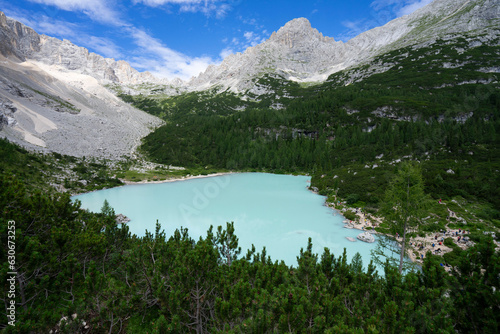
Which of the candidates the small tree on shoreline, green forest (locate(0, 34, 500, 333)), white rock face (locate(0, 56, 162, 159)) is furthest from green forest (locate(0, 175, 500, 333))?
white rock face (locate(0, 56, 162, 159))

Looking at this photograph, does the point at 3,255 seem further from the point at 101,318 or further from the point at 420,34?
the point at 420,34

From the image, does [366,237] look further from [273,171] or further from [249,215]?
[273,171]

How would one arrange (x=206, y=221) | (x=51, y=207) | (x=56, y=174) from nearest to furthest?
(x=51, y=207) < (x=206, y=221) < (x=56, y=174)

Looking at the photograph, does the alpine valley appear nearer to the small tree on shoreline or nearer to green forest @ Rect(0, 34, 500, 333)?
green forest @ Rect(0, 34, 500, 333)

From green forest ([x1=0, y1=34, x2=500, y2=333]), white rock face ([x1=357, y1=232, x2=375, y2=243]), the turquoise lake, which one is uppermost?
green forest ([x1=0, y1=34, x2=500, y2=333])

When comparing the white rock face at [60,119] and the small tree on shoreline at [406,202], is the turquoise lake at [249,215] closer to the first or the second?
the small tree on shoreline at [406,202]

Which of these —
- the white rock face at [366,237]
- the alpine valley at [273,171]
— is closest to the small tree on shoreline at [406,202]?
the alpine valley at [273,171]

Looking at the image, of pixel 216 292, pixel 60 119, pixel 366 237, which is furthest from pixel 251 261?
pixel 60 119

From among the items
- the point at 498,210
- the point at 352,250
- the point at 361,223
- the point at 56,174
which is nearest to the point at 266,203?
the point at 361,223
